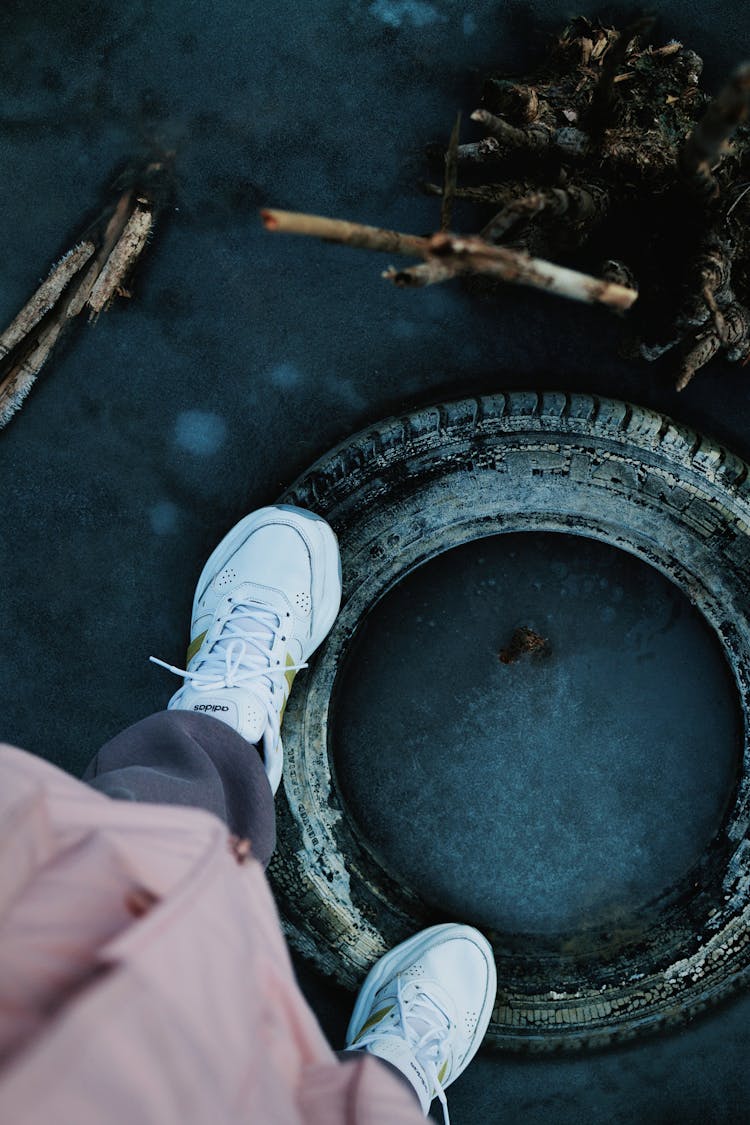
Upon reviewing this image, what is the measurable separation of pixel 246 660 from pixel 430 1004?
2.67 ft

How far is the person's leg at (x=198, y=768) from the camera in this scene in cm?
107

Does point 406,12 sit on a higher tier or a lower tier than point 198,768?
higher

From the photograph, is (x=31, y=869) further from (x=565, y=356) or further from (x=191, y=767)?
(x=565, y=356)

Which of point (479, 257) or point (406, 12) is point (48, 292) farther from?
point (479, 257)

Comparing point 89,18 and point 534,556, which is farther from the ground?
point 89,18

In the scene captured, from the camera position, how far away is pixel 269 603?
155 centimetres

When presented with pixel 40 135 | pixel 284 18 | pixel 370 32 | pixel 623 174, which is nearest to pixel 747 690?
pixel 623 174

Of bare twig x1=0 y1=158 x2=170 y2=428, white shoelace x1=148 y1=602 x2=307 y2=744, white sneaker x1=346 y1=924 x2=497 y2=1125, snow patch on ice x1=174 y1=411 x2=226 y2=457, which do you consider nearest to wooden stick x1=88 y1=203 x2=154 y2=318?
bare twig x1=0 y1=158 x2=170 y2=428

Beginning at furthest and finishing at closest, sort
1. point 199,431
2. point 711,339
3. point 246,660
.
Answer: point 199,431 < point 246,660 < point 711,339

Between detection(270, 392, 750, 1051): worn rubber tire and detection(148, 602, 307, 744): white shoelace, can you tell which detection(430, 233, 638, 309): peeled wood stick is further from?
detection(148, 602, 307, 744): white shoelace

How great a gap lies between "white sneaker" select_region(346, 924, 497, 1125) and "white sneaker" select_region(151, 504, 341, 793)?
1.68 feet

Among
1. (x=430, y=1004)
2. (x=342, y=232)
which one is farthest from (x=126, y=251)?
(x=430, y=1004)

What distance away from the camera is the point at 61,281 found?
1.60 metres

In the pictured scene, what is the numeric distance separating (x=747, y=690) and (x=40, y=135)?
6.33 ft
